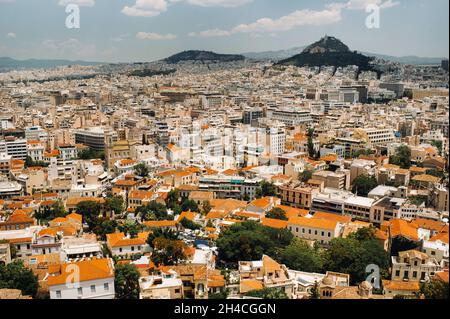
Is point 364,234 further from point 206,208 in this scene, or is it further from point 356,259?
point 206,208

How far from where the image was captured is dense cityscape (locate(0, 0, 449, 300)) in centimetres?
361

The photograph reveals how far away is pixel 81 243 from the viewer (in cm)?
454

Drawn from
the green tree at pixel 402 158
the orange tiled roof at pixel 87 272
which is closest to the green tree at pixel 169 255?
the orange tiled roof at pixel 87 272

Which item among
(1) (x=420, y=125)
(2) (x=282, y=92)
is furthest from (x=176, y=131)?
(2) (x=282, y=92)

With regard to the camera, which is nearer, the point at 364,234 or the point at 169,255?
the point at 169,255

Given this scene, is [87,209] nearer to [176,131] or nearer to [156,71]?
[176,131]

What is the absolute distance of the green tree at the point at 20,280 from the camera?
358cm

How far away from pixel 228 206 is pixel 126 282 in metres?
2.67

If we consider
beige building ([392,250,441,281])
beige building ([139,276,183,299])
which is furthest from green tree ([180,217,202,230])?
beige building ([392,250,441,281])

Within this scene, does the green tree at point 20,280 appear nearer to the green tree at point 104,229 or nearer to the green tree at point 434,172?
the green tree at point 104,229

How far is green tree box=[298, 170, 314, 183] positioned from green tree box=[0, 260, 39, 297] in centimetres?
429

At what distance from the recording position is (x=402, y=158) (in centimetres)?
804

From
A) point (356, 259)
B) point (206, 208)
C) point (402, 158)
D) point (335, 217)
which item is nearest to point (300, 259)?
point (356, 259)
